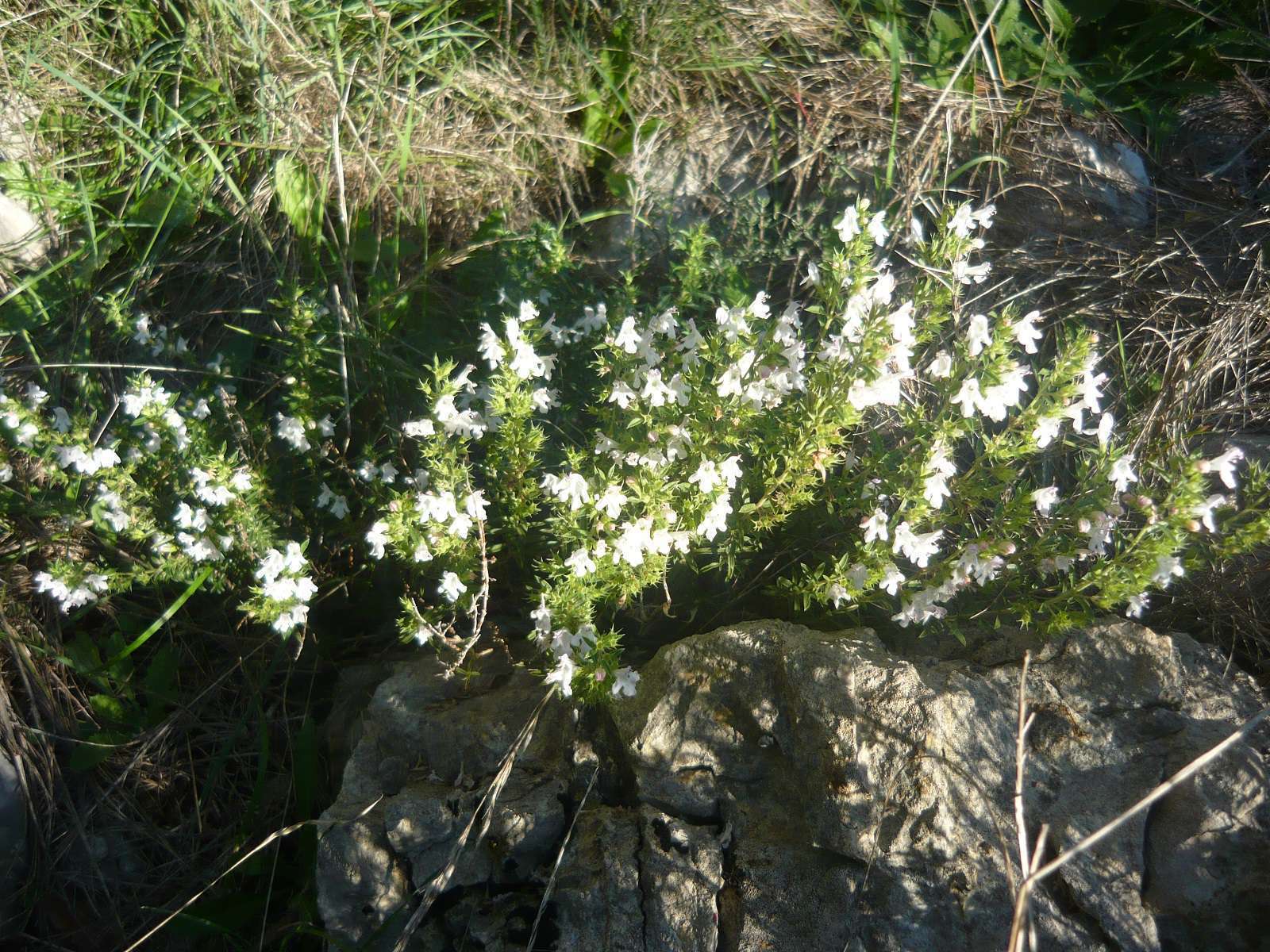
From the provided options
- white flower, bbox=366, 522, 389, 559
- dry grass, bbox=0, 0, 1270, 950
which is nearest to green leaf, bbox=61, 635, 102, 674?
dry grass, bbox=0, 0, 1270, 950

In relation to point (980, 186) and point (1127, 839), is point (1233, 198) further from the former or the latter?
point (1127, 839)

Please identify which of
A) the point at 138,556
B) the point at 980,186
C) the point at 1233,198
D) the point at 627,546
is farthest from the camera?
the point at 980,186

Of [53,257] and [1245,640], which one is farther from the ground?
[53,257]

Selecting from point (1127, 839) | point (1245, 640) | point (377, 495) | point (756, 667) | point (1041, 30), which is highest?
point (1041, 30)

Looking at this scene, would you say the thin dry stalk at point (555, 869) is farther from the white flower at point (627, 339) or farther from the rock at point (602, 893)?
the white flower at point (627, 339)

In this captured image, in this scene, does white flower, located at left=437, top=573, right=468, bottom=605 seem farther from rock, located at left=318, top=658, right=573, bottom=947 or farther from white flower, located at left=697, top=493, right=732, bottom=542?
white flower, located at left=697, top=493, right=732, bottom=542

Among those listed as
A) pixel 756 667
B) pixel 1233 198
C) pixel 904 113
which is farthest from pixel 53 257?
pixel 1233 198

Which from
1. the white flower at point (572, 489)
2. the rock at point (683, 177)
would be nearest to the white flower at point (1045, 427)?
the white flower at point (572, 489)
